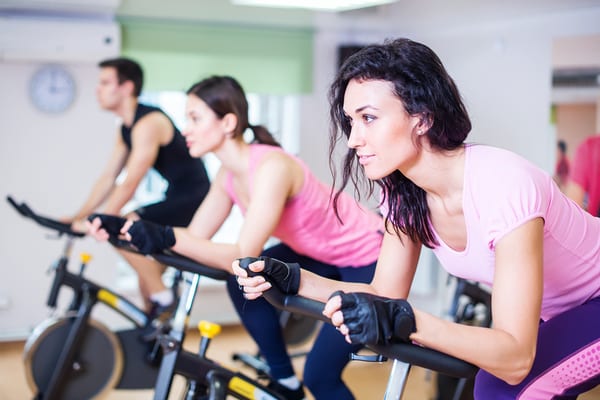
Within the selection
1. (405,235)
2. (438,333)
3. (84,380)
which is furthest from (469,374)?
(84,380)

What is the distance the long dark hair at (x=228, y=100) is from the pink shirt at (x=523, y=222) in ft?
3.75

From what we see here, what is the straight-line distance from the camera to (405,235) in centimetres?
162

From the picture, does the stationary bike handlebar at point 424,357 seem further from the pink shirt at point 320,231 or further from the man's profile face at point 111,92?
the man's profile face at point 111,92

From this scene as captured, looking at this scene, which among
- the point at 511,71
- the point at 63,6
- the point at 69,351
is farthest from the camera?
the point at 63,6

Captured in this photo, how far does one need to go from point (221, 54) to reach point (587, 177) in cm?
252

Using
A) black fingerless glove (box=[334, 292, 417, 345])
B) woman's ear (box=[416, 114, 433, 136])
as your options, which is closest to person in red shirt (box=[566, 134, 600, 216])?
woman's ear (box=[416, 114, 433, 136])

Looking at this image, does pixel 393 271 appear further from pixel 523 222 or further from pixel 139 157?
pixel 139 157

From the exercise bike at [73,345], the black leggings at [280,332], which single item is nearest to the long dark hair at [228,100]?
the black leggings at [280,332]

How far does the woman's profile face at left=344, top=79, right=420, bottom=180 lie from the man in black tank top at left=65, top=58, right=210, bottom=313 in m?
2.02

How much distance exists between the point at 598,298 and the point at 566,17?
9.97ft

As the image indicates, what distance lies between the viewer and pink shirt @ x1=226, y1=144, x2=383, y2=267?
2.41 m

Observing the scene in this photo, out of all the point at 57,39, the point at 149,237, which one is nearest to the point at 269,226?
the point at 149,237

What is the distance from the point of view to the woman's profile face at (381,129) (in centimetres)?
143

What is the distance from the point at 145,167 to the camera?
3400mm
